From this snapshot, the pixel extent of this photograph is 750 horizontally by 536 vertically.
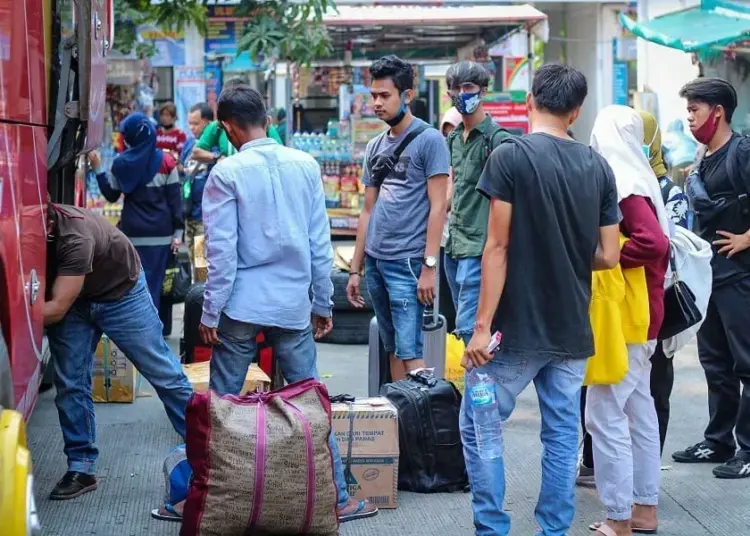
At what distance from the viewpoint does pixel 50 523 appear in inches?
208

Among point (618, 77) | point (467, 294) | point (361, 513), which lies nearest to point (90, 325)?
point (361, 513)

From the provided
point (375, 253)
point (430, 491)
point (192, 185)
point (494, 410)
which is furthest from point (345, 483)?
point (192, 185)

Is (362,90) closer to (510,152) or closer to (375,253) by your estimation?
(375,253)

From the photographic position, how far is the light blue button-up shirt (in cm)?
496

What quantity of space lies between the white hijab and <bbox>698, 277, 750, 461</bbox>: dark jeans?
1.29 metres

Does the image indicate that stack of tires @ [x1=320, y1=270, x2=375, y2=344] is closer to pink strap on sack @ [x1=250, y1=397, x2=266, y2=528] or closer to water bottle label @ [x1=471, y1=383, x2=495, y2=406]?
pink strap on sack @ [x1=250, y1=397, x2=266, y2=528]

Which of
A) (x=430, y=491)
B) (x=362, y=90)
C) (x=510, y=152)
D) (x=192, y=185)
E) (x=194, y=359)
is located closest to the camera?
(x=510, y=152)

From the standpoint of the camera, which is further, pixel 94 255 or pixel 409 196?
pixel 409 196

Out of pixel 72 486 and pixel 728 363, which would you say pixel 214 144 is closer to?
pixel 72 486

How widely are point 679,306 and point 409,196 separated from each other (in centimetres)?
171

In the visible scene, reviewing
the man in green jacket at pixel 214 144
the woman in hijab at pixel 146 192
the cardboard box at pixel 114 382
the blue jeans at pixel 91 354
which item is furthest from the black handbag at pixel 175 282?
the blue jeans at pixel 91 354

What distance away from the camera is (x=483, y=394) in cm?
450

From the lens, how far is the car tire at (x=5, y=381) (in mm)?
3432

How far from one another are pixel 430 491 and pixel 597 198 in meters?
1.88
